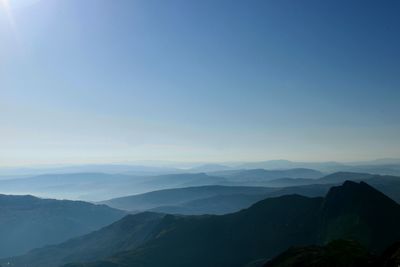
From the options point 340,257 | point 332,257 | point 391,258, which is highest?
point 391,258

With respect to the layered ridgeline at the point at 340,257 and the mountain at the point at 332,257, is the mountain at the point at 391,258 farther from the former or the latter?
the mountain at the point at 332,257

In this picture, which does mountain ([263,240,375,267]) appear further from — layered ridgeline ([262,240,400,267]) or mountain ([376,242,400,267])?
mountain ([376,242,400,267])

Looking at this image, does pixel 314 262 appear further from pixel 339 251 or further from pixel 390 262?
pixel 390 262

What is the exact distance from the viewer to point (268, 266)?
503 ft

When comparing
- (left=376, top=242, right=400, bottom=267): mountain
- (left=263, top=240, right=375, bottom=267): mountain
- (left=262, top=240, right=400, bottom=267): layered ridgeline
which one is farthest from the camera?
(left=263, top=240, right=375, bottom=267): mountain

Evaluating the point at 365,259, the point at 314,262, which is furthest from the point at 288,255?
the point at 365,259

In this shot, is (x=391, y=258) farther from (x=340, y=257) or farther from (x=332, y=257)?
(x=332, y=257)

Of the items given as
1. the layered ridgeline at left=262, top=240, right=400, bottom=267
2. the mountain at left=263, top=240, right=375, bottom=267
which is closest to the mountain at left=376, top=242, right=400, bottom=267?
the layered ridgeline at left=262, top=240, right=400, bottom=267

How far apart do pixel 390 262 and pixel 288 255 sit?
7275cm

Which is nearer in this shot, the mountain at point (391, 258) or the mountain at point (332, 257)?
the mountain at point (391, 258)

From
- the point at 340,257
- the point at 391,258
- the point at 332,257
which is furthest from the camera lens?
the point at 332,257

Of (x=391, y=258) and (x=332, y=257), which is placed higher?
(x=391, y=258)

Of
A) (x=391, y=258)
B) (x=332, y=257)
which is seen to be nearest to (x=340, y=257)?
(x=332, y=257)

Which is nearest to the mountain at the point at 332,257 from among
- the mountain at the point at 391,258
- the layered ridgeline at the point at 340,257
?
the layered ridgeline at the point at 340,257
